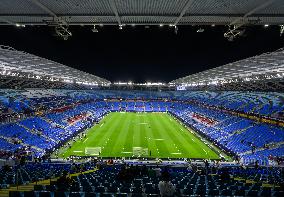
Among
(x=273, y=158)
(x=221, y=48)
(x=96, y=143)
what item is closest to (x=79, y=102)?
(x=96, y=143)

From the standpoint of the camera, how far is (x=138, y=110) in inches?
3120

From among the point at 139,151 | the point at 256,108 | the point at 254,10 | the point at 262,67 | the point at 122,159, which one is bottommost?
the point at 139,151

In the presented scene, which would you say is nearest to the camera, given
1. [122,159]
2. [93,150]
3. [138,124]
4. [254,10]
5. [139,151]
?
[254,10]

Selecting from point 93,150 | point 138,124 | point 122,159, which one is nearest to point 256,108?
point 138,124

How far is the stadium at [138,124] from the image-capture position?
734cm

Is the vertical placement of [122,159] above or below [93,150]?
below

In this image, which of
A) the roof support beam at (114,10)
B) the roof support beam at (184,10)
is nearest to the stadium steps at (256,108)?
the roof support beam at (184,10)

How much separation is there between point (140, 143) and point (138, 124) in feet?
54.5

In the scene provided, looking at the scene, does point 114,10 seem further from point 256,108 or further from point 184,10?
point 256,108

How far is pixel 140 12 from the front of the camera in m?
7.08

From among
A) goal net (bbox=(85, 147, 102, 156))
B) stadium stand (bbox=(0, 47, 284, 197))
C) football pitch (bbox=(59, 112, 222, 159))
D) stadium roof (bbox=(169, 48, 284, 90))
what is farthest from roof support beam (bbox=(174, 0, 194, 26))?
goal net (bbox=(85, 147, 102, 156))

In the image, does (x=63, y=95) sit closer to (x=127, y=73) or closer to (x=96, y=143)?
(x=127, y=73)

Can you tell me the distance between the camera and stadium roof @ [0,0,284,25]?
21.2 ft

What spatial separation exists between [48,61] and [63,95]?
36.0 m
